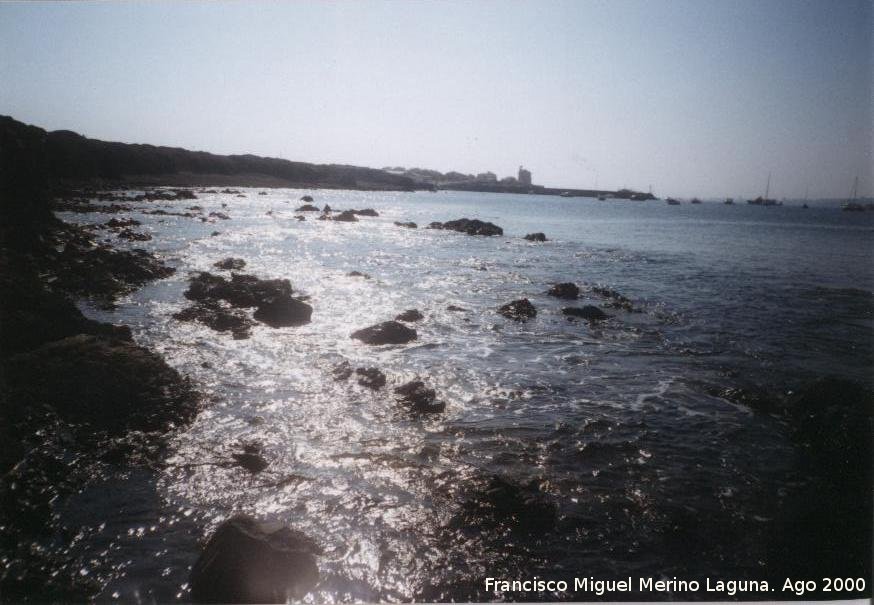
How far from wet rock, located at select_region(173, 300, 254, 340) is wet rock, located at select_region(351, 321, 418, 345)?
3.79 metres

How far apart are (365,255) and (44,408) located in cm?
2743

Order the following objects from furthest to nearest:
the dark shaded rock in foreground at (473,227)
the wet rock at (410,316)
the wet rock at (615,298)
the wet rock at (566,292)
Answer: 1. the dark shaded rock in foreground at (473,227)
2. the wet rock at (566,292)
3. the wet rock at (615,298)
4. the wet rock at (410,316)

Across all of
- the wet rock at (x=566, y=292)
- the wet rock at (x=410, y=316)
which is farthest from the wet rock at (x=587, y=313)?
the wet rock at (x=410, y=316)

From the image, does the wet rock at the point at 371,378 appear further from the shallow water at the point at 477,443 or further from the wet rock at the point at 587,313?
the wet rock at the point at 587,313

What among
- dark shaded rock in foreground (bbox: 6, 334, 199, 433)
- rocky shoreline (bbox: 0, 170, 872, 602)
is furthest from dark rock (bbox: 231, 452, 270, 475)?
dark shaded rock in foreground (bbox: 6, 334, 199, 433)

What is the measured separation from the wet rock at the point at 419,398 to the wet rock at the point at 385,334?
388 centimetres

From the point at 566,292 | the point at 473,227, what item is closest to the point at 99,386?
the point at 566,292

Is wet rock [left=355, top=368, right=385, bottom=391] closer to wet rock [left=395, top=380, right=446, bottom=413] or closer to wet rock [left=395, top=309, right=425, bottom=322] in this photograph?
wet rock [left=395, top=380, right=446, bottom=413]

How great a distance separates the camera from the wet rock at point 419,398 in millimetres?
9555

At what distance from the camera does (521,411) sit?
32.1 feet

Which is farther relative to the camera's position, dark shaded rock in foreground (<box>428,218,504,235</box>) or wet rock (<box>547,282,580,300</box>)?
dark shaded rock in foreground (<box>428,218,504,235</box>)

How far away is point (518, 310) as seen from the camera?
732 inches

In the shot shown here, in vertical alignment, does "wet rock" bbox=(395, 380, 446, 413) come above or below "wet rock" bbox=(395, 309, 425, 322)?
below

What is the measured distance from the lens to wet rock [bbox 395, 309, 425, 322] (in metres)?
16.9
